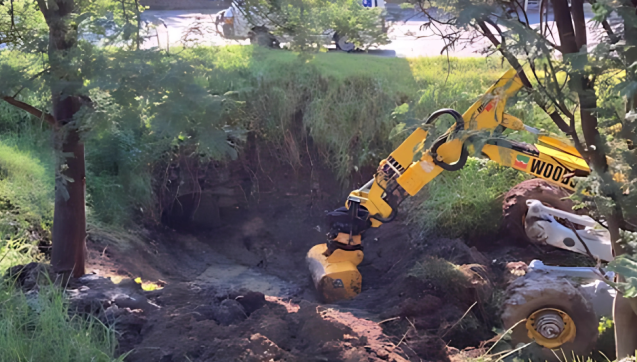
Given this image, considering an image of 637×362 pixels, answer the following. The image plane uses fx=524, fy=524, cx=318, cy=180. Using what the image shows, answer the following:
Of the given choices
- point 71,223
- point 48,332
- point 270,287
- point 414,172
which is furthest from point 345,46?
point 48,332

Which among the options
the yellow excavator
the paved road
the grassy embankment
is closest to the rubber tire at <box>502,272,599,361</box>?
the yellow excavator

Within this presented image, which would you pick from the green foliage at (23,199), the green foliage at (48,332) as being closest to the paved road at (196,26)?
the green foliage at (23,199)

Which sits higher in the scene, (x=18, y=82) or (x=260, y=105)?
(x=18, y=82)

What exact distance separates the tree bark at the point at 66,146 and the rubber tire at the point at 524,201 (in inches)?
173

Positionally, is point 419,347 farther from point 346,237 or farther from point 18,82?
point 18,82

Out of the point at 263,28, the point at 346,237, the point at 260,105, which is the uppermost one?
the point at 263,28

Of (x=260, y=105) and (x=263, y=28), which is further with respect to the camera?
(x=260, y=105)

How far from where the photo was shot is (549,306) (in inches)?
155

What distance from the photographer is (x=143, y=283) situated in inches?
206

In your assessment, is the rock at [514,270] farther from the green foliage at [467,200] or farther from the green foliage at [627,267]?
the green foliage at [627,267]

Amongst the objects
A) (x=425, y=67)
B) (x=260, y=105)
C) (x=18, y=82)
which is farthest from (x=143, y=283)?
(x=425, y=67)

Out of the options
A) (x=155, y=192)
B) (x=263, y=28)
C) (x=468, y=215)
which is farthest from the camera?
(x=155, y=192)

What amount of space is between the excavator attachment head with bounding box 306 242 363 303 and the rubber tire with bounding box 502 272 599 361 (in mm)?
1661

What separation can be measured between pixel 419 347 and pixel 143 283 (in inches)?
112
